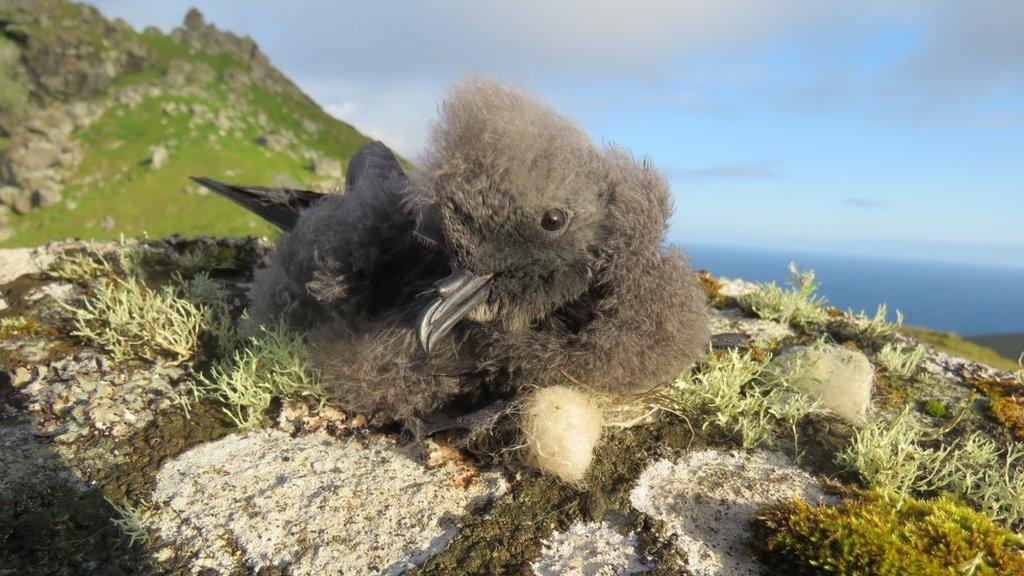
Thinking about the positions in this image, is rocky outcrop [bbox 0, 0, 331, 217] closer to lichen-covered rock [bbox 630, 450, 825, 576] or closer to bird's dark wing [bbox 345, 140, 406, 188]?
bird's dark wing [bbox 345, 140, 406, 188]

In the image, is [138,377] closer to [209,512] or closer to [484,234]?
[209,512]

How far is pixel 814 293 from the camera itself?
448 centimetres

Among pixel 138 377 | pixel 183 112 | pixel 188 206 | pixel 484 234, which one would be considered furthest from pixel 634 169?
pixel 183 112

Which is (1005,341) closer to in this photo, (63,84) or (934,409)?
(934,409)

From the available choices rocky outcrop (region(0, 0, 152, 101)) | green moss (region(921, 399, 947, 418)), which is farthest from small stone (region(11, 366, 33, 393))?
rocky outcrop (region(0, 0, 152, 101))

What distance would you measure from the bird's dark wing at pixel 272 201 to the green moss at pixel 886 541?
339 centimetres

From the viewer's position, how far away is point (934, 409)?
10.7 feet

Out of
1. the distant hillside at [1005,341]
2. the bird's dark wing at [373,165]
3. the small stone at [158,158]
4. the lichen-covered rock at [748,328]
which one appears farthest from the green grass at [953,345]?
the small stone at [158,158]

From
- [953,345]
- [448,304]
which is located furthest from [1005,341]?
[448,304]

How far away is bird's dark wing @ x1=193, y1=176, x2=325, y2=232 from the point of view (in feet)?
12.9

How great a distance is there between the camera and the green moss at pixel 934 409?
3258mm

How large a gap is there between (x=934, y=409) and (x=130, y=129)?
24.3m

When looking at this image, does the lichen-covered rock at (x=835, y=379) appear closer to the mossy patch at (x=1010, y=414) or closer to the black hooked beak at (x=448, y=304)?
the mossy patch at (x=1010, y=414)

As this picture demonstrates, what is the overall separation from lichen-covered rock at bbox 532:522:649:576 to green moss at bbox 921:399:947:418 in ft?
7.44
